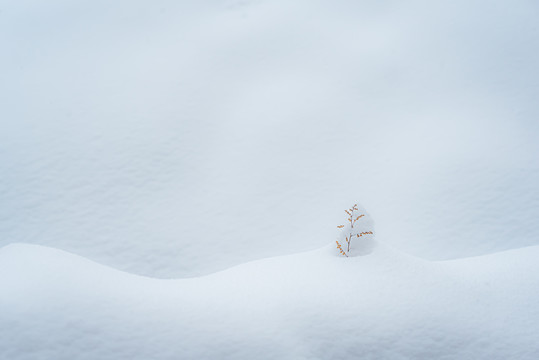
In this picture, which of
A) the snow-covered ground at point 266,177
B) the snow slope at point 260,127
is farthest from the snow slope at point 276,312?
the snow slope at point 260,127

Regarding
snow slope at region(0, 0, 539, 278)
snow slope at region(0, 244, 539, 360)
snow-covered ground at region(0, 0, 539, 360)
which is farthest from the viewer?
snow slope at region(0, 0, 539, 278)

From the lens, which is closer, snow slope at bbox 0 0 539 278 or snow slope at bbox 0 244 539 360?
snow slope at bbox 0 244 539 360

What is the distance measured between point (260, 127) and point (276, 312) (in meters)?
4.84

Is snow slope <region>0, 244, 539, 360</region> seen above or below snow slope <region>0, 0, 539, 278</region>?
below

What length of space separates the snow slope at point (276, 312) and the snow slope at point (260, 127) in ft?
6.53

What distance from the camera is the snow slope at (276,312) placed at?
306 centimetres

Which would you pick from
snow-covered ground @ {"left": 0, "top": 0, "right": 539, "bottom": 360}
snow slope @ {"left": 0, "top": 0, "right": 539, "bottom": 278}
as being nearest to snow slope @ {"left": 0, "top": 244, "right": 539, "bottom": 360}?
snow-covered ground @ {"left": 0, "top": 0, "right": 539, "bottom": 360}

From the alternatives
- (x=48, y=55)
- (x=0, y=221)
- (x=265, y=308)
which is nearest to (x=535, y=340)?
(x=265, y=308)

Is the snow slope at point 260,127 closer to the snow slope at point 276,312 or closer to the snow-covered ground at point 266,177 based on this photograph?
the snow-covered ground at point 266,177

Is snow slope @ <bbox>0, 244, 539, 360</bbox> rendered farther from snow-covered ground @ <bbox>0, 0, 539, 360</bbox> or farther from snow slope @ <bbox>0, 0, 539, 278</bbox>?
snow slope @ <bbox>0, 0, 539, 278</bbox>

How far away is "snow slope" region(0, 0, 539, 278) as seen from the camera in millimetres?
6102

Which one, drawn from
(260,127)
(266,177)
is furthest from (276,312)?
(260,127)

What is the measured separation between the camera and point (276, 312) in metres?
3.36

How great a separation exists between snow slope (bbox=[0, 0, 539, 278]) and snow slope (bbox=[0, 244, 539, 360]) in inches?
78.4
